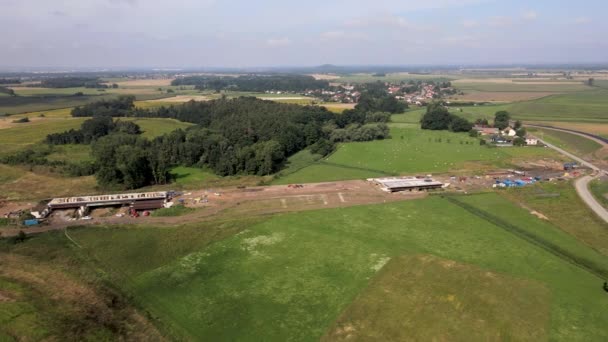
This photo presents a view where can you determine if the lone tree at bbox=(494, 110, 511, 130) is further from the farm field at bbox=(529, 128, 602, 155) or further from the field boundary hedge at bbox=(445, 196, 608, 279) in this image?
the field boundary hedge at bbox=(445, 196, 608, 279)

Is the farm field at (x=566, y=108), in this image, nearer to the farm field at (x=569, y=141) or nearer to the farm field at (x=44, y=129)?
the farm field at (x=569, y=141)

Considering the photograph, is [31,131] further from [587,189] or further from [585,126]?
[585,126]

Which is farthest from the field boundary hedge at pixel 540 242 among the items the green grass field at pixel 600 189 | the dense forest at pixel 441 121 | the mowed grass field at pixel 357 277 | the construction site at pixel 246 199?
the dense forest at pixel 441 121

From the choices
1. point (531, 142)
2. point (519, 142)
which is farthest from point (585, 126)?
point (519, 142)

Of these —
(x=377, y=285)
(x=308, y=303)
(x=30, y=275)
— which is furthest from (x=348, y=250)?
(x=30, y=275)

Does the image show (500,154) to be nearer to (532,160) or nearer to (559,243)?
(532,160)
